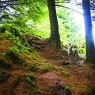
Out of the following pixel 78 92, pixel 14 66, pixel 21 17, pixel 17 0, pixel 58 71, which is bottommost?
pixel 78 92

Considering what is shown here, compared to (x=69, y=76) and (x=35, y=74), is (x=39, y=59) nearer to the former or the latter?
(x=69, y=76)

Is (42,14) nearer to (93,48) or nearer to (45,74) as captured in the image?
(93,48)

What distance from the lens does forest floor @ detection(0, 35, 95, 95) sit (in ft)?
24.9

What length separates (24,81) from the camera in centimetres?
775

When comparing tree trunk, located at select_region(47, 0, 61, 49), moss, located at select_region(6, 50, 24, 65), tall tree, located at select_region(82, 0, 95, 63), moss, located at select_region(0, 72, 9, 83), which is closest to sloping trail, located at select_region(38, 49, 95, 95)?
tall tree, located at select_region(82, 0, 95, 63)

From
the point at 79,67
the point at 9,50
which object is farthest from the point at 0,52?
the point at 79,67

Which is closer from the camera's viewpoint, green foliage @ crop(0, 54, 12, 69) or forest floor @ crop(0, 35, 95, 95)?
forest floor @ crop(0, 35, 95, 95)

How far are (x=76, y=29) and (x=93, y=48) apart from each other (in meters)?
24.4

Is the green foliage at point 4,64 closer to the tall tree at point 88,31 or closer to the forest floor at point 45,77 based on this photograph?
the forest floor at point 45,77

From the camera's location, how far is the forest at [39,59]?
7.85 meters

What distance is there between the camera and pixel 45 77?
8789 millimetres

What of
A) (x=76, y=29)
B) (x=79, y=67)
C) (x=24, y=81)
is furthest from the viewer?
(x=76, y=29)

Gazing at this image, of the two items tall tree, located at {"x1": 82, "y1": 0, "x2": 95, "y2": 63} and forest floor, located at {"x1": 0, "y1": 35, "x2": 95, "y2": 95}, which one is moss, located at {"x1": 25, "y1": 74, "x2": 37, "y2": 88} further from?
tall tree, located at {"x1": 82, "y1": 0, "x2": 95, "y2": 63}

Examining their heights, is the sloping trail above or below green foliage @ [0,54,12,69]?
below
